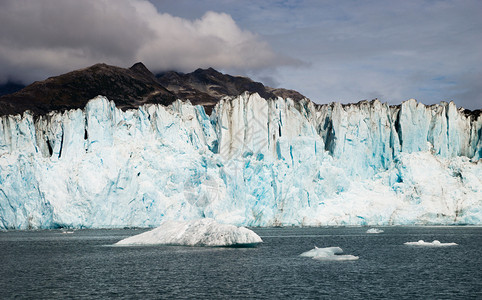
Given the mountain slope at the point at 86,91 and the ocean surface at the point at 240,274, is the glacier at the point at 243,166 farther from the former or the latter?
the mountain slope at the point at 86,91

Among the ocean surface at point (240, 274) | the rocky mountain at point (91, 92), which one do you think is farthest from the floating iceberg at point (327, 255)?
the rocky mountain at point (91, 92)

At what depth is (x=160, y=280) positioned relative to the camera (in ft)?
82.3

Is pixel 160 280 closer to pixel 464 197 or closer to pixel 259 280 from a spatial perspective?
pixel 259 280

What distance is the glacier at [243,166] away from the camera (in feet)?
204

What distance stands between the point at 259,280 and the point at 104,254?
51.0 ft

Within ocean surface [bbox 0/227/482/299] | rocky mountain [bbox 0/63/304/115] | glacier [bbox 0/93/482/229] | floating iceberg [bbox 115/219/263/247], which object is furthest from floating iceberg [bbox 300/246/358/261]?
rocky mountain [bbox 0/63/304/115]

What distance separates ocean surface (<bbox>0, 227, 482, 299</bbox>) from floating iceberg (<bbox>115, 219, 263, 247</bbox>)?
2.78ft

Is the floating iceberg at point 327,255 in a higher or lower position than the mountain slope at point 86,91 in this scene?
lower

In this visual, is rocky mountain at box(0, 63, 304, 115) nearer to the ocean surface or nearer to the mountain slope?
the mountain slope

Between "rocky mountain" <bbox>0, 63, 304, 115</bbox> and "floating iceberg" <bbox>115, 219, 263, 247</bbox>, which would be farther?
"rocky mountain" <bbox>0, 63, 304, 115</bbox>

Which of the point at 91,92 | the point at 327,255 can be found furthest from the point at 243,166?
the point at 91,92

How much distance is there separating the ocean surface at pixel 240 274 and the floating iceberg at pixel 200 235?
2.78 feet

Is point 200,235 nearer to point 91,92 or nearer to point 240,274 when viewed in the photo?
point 240,274

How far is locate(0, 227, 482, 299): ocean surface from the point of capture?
21766mm
